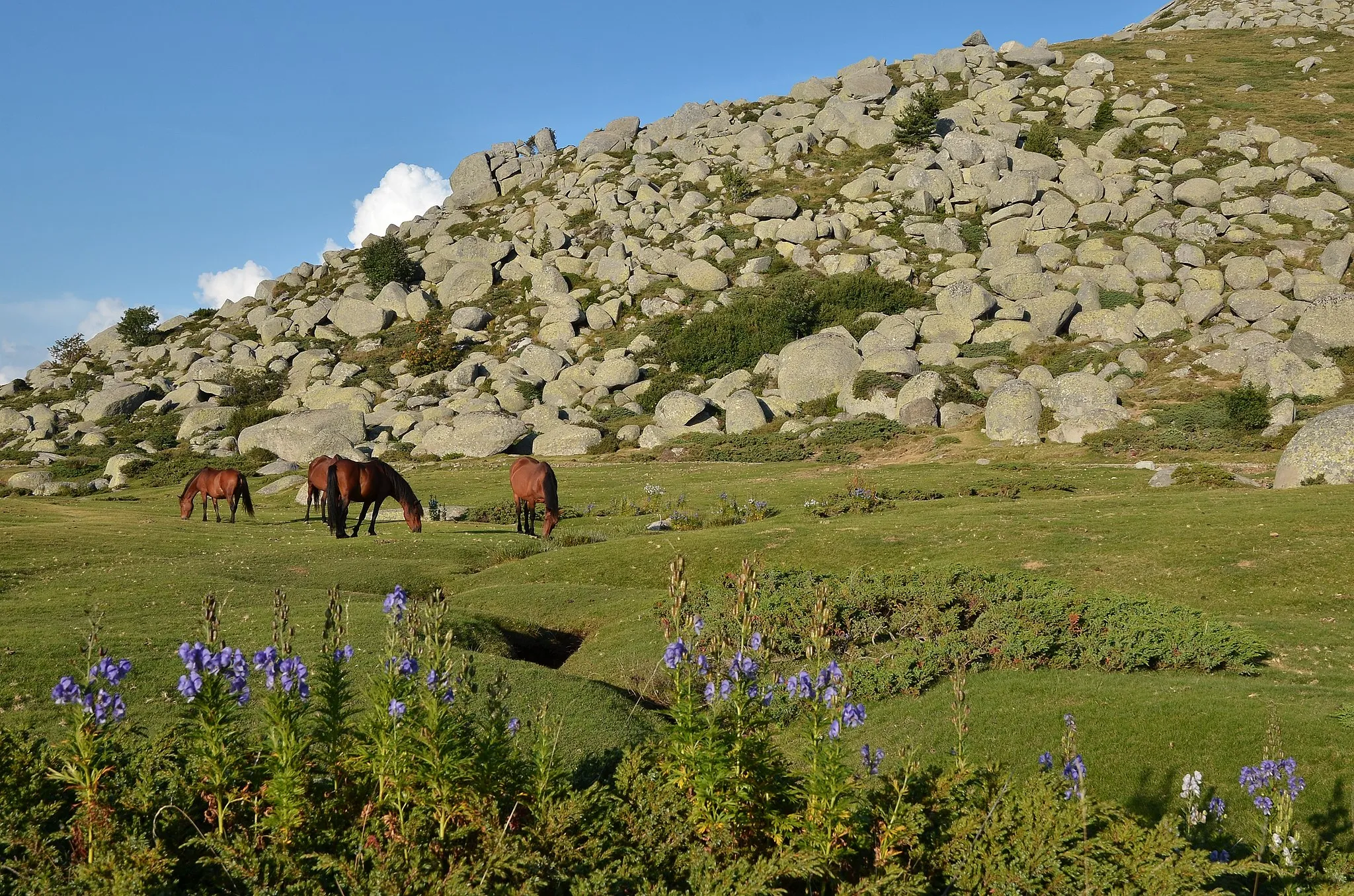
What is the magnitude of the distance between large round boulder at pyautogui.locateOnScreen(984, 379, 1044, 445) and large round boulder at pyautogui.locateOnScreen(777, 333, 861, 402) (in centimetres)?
1386

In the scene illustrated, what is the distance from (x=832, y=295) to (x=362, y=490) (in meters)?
55.4

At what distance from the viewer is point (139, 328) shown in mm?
103188

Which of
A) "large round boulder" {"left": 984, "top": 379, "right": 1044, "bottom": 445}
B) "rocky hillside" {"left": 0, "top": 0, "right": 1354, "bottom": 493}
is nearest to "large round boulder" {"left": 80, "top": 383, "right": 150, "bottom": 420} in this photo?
"rocky hillside" {"left": 0, "top": 0, "right": 1354, "bottom": 493}

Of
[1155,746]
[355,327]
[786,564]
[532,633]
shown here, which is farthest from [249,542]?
[355,327]

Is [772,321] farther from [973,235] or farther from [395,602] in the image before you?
[395,602]

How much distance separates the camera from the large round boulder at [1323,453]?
98.6 ft

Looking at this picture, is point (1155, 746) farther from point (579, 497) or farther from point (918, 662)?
point (579, 497)

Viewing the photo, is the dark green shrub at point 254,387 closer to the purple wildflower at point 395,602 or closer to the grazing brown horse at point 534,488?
the grazing brown horse at point 534,488

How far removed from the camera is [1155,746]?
12.1 meters

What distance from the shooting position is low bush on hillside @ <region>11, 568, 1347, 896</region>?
6.42 meters

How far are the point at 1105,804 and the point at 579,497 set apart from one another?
36.6 metres

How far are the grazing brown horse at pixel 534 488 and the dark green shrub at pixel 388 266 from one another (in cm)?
7111

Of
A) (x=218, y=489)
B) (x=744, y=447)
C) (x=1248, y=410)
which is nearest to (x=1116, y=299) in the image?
(x=1248, y=410)

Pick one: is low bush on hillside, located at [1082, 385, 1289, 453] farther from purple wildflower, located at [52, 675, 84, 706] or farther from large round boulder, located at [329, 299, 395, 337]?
large round boulder, located at [329, 299, 395, 337]
